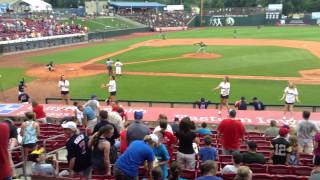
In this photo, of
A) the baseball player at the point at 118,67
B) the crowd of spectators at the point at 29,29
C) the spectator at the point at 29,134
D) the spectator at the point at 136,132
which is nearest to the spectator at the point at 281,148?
the spectator at the point at 136,132

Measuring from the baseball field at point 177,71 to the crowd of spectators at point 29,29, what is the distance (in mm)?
3976

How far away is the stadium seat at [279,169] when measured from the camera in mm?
8344

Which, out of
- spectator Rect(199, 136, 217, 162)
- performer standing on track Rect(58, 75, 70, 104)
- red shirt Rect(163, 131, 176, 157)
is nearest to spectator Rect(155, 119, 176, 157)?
red shirt Rect(163, 131, 176, 157)

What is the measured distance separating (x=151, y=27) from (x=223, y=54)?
43.7m

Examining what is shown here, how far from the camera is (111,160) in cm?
844

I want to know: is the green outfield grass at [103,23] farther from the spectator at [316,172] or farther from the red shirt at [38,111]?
the spectator at [316,172]

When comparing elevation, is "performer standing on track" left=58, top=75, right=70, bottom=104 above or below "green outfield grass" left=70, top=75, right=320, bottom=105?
above

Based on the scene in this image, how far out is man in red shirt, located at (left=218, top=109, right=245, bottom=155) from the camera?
380 inches

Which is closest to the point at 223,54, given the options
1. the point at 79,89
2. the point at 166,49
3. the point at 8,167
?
the point at 166,49

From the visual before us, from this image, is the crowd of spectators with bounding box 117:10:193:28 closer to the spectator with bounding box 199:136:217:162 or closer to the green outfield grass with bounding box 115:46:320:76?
the green outfield grass with bounding box 115:46:320:76

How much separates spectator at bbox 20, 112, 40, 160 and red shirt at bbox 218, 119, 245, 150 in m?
4.47

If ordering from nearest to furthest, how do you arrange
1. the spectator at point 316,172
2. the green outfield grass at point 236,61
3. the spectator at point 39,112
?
the spectator at point 316,172 < the spectator at point 39,112 < the green outfield grass at point 236,61

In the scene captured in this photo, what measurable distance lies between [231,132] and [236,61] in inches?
1090

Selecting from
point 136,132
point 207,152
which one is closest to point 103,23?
point 207,152
